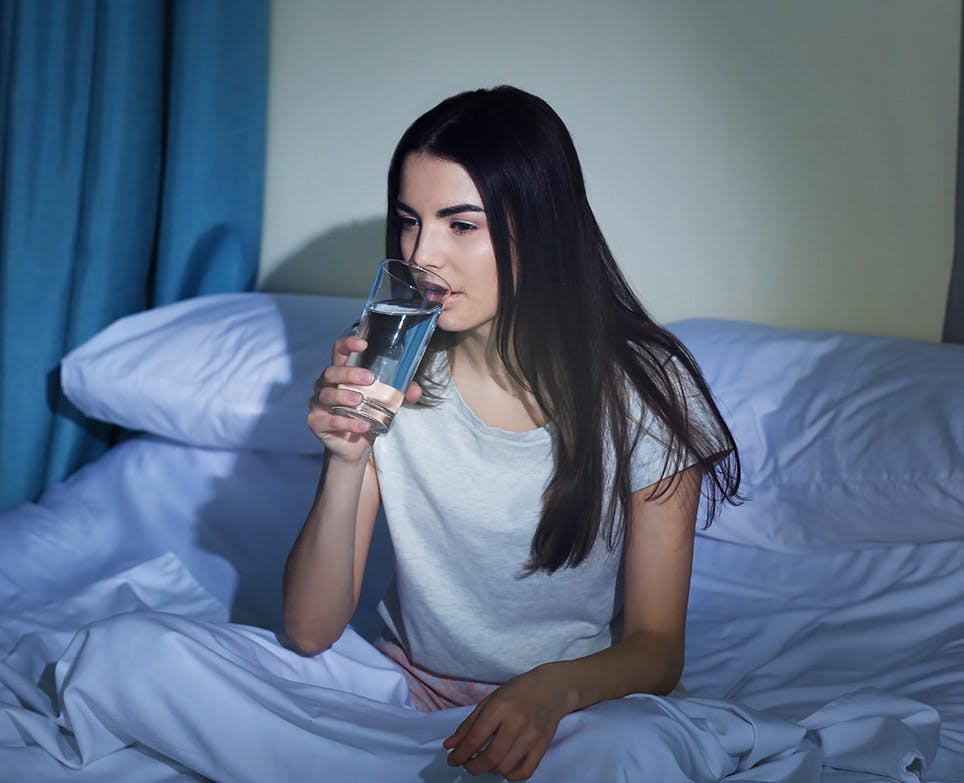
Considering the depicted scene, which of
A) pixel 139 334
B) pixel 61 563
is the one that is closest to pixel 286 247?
pixel 139 334

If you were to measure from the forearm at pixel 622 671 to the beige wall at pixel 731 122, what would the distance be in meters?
0.91

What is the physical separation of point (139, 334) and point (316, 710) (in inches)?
42.1

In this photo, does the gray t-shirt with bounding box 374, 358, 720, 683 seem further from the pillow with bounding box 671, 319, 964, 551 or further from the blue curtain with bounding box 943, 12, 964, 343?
the blue curtain with bounding box 943, 12, 964, 343

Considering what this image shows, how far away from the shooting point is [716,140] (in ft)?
5.86

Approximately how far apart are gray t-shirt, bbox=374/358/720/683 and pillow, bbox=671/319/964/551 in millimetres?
389

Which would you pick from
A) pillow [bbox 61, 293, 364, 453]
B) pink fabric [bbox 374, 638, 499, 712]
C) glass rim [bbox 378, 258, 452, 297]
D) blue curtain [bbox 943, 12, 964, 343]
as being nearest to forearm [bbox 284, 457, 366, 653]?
pink fabric [bbox 374, 638, 499, 712]

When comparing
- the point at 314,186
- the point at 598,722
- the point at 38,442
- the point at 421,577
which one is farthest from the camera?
the point at 314,186

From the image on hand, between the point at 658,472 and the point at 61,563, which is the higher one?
the point at 658,472

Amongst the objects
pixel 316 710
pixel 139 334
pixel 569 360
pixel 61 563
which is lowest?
pixel 61 563

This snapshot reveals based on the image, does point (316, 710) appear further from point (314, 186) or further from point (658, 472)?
point (314, 186)

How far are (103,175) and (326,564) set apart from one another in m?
1.13

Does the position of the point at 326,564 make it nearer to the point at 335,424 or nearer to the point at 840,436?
the point at 335,424

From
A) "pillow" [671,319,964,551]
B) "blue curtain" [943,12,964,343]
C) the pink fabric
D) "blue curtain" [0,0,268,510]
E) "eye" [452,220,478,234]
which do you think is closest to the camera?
"eye" [452,220,478,234]

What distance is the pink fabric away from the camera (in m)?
1.18
